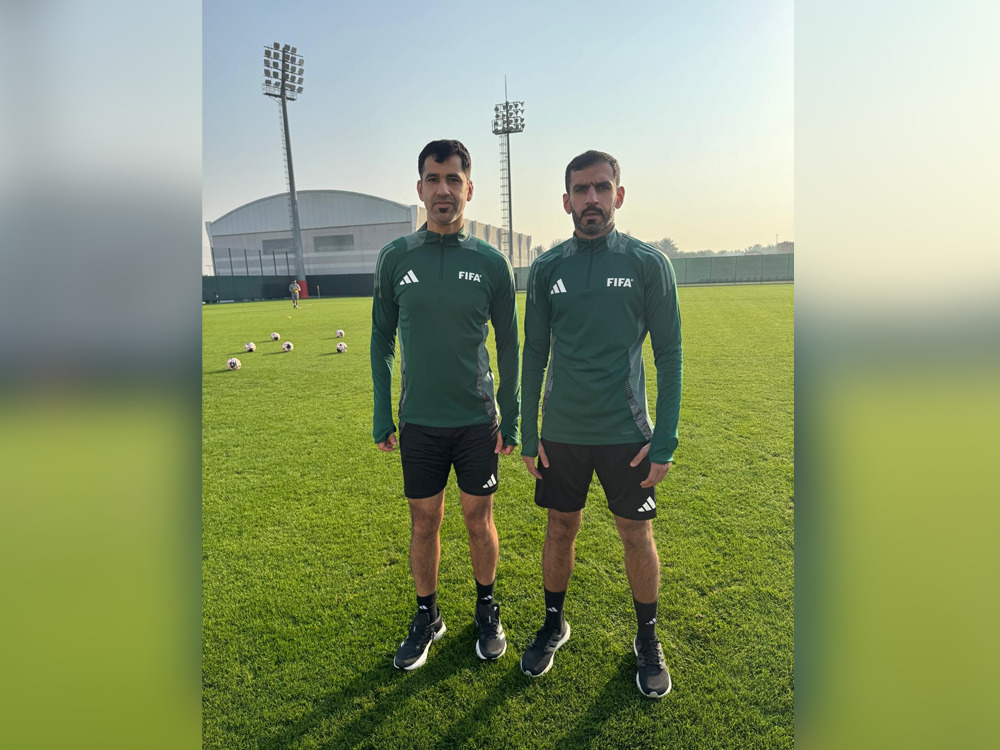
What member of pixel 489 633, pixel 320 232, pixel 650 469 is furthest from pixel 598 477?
pixel 320 232

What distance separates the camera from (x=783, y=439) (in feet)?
18.5

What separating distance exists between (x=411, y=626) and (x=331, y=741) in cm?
62

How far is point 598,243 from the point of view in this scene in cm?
242

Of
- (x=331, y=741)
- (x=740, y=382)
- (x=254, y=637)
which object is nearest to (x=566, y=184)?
(x=331, y=741)

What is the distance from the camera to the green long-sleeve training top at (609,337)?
238 cm

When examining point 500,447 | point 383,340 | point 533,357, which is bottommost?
point 500,447

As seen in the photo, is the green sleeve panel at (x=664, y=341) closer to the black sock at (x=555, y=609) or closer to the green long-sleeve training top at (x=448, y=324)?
the green long-sleeve training top at (x=448, y=324)

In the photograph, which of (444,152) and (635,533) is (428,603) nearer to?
(635,533)

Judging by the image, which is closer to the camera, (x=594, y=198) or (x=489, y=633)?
(x=594, y=198)

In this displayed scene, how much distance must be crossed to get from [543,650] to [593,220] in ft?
6.75

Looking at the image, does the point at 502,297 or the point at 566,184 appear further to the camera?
the point at 502,297

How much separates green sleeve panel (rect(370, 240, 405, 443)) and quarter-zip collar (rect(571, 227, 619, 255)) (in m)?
0.91

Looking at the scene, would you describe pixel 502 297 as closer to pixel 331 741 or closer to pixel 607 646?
pixel 607 646
